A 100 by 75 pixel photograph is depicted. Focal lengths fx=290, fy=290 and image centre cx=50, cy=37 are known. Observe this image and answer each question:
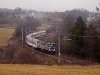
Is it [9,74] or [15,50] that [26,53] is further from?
[9,74]

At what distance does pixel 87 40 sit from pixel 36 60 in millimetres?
8392

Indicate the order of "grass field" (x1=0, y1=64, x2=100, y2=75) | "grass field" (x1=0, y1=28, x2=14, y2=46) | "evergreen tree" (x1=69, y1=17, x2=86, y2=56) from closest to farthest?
1. "grass field" (x1=0, y1=64, x2=100, y2=75)
2. "evergreen tree" (x1=69, y1=17, x2=86, y2=56)
3. "grass field" (x1=0, y1=28, x2=14, y2=46)

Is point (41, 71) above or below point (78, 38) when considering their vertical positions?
above

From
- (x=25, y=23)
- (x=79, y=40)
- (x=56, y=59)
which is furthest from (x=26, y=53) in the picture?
(x=25, y=23)

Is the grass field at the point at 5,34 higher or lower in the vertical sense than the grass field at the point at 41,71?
lower

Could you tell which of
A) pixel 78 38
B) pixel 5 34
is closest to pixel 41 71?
pixel 78 38

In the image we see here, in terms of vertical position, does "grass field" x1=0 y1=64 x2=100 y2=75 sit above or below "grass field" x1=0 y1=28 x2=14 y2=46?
above

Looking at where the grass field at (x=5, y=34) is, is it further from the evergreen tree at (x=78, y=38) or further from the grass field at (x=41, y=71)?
the grass field at (x=41, y=71)

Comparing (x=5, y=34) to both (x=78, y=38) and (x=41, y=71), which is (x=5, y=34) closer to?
(x=78, y=38)

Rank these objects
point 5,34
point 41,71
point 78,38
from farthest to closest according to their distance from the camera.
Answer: point 5,34 → point 78,38 → point 41,71

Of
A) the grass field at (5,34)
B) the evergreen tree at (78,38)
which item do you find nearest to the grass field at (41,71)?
the evergreen tree at (78,38)

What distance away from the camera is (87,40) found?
44.2 meters

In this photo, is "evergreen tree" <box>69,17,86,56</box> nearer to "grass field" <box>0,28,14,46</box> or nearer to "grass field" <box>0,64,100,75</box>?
"grass field" <box>0,28,14,46</box>

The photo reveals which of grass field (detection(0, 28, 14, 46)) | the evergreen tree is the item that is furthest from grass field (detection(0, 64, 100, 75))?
grass field (detection(0, 28, 14, 46))
